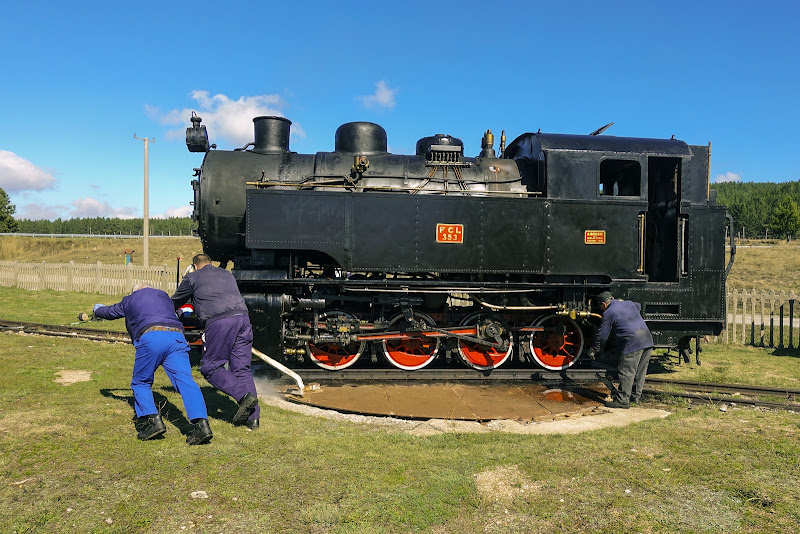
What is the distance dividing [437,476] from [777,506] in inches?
94.5

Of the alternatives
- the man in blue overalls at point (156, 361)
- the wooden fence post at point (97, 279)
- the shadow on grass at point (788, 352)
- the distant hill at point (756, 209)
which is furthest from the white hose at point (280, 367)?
the distant hill at point (756, 209)

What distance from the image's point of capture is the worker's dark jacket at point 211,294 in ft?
16.8

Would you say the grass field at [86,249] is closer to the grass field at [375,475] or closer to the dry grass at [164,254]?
the dry grass at [164,254]

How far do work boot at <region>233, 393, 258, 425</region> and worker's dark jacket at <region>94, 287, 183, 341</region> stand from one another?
0.94 metres

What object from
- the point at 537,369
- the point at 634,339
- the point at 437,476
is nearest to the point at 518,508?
the point at 437,476

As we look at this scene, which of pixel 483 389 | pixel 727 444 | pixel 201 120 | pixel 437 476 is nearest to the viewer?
pixel 437 476

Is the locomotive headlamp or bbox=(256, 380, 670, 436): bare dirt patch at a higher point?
the locomotive headlamp

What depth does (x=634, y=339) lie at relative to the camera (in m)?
6.31

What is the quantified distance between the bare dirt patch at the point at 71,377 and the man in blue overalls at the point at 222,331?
2523mm

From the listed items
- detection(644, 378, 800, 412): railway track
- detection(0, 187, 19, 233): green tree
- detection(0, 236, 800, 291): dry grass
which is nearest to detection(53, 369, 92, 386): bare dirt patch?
detection(644, 378, 800, 412): railway track

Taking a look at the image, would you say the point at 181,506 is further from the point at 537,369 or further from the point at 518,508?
the point at 537,369

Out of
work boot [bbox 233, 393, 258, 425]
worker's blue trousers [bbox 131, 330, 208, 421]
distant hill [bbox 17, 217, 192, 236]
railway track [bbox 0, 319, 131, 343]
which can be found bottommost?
railway track [bbox 0, 319, 131, 343]

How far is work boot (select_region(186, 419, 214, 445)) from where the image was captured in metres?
4.40

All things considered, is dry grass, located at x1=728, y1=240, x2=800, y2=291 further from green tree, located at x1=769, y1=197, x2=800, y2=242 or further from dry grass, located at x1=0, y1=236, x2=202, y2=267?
dry grass, located at x1=0, y1=236, x2=202, y2=267
